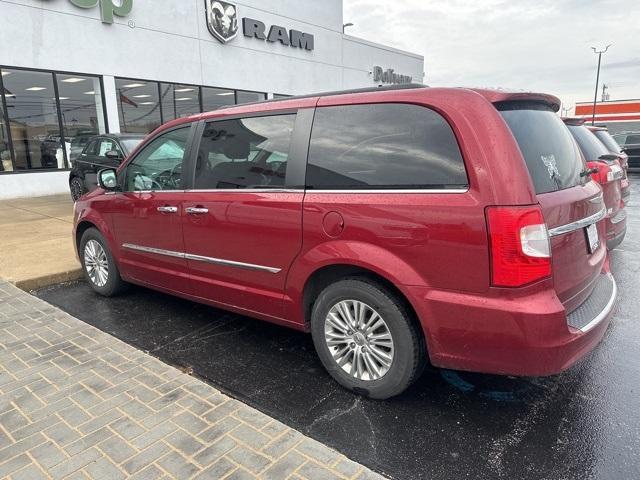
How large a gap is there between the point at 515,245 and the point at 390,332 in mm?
855

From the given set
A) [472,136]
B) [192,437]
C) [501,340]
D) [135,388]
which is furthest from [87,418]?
[472,136]

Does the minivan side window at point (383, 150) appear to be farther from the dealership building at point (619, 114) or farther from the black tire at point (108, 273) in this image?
the dealership building at point (619, 114)

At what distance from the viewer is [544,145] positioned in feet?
8.86

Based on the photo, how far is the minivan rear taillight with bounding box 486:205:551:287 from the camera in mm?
2297

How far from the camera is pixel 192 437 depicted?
2441 millimetres

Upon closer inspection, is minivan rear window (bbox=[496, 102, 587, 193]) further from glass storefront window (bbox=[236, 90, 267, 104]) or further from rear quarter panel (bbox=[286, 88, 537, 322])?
glass storefront window (bbox=[236, 90, 267, 104])

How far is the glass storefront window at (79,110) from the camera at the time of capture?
512 inches

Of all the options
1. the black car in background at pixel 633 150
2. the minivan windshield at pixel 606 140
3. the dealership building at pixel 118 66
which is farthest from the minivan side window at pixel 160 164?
the black car in background at pixel 633 150

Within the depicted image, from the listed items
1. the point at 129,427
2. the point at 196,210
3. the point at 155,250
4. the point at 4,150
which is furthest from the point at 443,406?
the point at 4,150

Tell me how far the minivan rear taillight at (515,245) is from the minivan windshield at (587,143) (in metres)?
3.72

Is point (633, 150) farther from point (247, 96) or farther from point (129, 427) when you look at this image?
point (129, 427)

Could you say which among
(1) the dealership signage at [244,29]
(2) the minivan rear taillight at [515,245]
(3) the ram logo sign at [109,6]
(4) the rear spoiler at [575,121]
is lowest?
(2) the minivan rear taillight at [515,245]

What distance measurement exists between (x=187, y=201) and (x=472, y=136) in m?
2.26

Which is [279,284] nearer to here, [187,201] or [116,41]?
[187,201]
